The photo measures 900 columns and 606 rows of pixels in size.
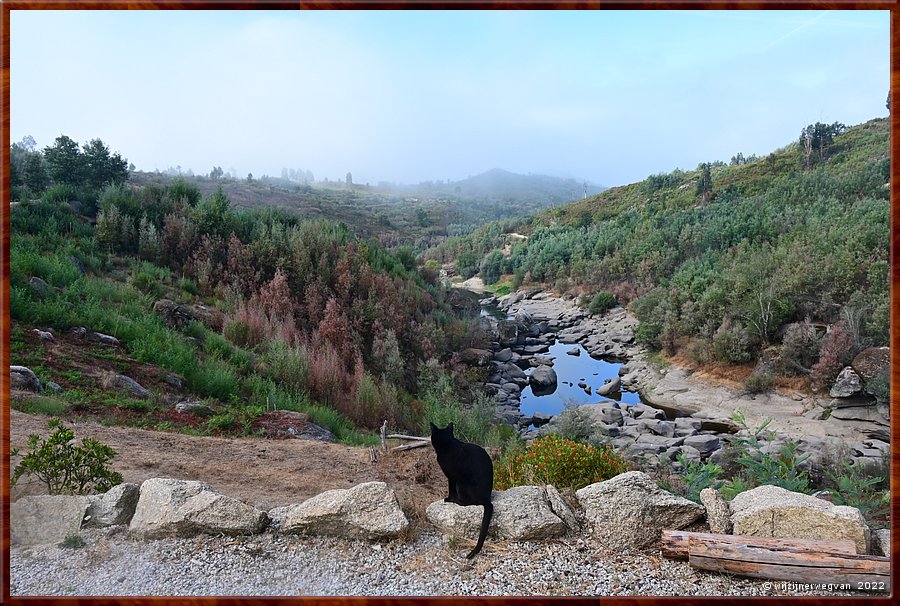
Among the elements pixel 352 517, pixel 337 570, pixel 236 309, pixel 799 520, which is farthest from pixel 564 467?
pixel 236 309

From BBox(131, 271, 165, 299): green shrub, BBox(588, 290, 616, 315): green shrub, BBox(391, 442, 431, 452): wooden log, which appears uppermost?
BBox(131, 271, 165, 299): green shrub

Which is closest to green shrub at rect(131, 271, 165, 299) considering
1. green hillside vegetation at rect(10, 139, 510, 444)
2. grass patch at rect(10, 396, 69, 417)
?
green hillside vegetation at rect(10, 139, 510, 444)

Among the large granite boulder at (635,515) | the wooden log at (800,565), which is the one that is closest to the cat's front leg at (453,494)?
the large granite boulder at (635,515)

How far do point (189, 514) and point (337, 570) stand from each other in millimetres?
827

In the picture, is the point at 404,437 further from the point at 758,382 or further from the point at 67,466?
the point at 758,382

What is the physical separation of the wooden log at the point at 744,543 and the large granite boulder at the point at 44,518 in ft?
9.95

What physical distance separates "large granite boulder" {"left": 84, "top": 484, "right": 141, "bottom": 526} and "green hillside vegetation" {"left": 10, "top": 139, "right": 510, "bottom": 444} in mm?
1555

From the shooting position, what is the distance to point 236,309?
604cm

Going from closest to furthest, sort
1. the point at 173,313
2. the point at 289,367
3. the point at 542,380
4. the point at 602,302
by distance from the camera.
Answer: the point at 289,367
the point at 173,313
the point at 602,302
the point at 542,380

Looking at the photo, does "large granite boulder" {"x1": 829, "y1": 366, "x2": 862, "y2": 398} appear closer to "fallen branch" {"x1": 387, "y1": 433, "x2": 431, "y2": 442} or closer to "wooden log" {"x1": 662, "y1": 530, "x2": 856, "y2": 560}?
"wooden log" {"x1": 662, "y1": 530, "x2": 856, "y2": 560}

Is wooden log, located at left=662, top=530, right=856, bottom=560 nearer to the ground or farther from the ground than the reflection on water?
farther from the ground

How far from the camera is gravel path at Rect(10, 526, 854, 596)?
7.32 feet

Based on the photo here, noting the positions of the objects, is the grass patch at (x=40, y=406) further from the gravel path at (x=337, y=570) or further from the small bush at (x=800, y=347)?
the small bush at (x=800, y=347)

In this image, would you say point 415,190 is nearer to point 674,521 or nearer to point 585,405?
point 585,405
